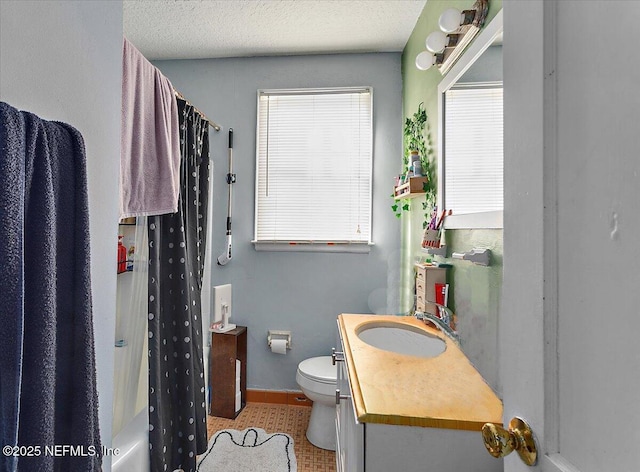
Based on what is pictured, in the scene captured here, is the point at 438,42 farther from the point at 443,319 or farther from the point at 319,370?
the point at 319,370

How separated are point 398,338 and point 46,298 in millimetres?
1336

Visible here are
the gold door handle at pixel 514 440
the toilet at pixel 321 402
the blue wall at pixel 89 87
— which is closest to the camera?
the gold door handle at pixel 514 440

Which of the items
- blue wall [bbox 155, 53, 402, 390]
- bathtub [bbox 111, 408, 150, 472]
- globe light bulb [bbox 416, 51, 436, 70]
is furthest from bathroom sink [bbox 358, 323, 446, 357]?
globe light bulb [bbox 416, 51, 436, 70]

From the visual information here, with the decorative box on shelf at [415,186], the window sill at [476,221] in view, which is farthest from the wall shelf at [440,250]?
the decorative box on shelf at [415,186]

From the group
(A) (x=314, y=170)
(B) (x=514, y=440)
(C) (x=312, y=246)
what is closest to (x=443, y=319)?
(B) (x=514, y=440)

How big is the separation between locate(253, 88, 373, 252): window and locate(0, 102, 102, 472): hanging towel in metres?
1.76

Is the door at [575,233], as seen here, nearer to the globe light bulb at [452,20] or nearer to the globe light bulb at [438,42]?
the globe light bulb at [452,20]

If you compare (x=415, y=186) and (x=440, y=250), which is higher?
(x=415, y=186)

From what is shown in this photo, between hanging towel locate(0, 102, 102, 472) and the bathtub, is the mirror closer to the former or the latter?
hanging towel locate(0, 102, 102, 472)

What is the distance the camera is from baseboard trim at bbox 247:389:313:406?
246 centimetres

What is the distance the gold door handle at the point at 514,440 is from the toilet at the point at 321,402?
1466 millimetres

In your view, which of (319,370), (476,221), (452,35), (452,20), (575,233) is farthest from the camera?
(319,370)

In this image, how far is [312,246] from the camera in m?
2.48

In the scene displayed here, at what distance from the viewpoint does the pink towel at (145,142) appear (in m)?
1.31
